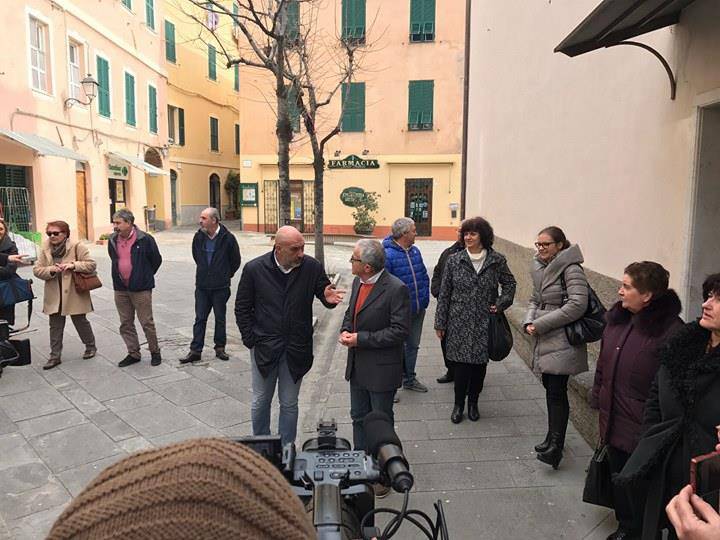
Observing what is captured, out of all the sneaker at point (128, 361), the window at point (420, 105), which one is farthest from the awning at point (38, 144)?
the window at point (420, 105)

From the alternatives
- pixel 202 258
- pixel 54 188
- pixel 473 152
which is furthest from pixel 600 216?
pixel 54 188

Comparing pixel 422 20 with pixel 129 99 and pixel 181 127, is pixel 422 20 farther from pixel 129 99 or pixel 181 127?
pixel 181 127

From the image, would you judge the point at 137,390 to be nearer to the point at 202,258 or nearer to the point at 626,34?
the point at 202,258

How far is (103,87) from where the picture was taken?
61.3 feet

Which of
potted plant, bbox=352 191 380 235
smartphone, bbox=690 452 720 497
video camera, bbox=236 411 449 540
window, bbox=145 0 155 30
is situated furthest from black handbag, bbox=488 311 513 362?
window, bbox=145 0 155 30

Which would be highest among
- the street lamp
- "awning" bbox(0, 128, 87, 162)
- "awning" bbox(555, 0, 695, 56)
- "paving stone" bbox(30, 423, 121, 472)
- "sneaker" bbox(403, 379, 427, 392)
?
the street lamp

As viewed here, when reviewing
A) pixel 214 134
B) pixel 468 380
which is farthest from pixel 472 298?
pixel 214 134

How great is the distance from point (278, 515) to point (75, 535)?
0.87ft

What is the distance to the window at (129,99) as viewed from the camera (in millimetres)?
20653

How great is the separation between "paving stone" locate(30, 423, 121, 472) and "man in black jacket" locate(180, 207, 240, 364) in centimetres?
191

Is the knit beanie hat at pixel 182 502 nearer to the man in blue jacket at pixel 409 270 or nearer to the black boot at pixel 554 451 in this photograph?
the black boot at pixel 554 451

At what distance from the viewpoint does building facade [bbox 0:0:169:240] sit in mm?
13758

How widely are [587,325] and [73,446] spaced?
402 centimetres

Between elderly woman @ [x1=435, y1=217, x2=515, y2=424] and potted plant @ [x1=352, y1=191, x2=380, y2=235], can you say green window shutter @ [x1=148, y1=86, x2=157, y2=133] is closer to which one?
potted plant @ [x1=352, y1=191, x2=380, y2=235]
